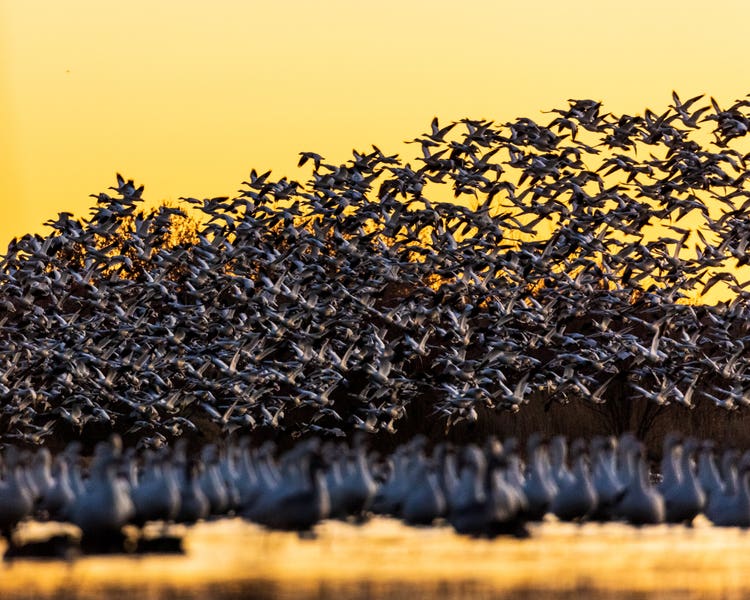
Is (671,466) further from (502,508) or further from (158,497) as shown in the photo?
(158,497)

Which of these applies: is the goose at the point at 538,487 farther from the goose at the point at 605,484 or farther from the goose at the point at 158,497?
the goose at the point at 158,497

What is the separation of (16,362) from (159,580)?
109 ft

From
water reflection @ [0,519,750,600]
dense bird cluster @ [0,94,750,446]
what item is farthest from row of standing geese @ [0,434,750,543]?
dense bird cluster @ [0,94,750,446]

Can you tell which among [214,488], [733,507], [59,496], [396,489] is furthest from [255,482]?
[733,507]

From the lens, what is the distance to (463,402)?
55.3m

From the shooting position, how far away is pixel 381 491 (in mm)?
40250

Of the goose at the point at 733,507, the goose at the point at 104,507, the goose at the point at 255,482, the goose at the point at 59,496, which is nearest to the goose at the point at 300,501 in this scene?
the goose at the point at 255,482

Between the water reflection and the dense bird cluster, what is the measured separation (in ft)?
65.5

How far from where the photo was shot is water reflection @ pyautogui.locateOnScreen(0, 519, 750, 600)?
91.9 feet

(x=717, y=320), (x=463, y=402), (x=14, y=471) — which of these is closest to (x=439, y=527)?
(x=14, y=471)

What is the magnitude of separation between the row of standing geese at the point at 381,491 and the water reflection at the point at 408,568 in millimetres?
433

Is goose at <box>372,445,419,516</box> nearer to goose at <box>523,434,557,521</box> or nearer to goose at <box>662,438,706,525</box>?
goose at <box>523,434,557,521</box>

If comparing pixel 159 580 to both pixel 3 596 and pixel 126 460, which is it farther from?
pixel 126 460

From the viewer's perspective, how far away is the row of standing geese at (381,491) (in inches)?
1363
